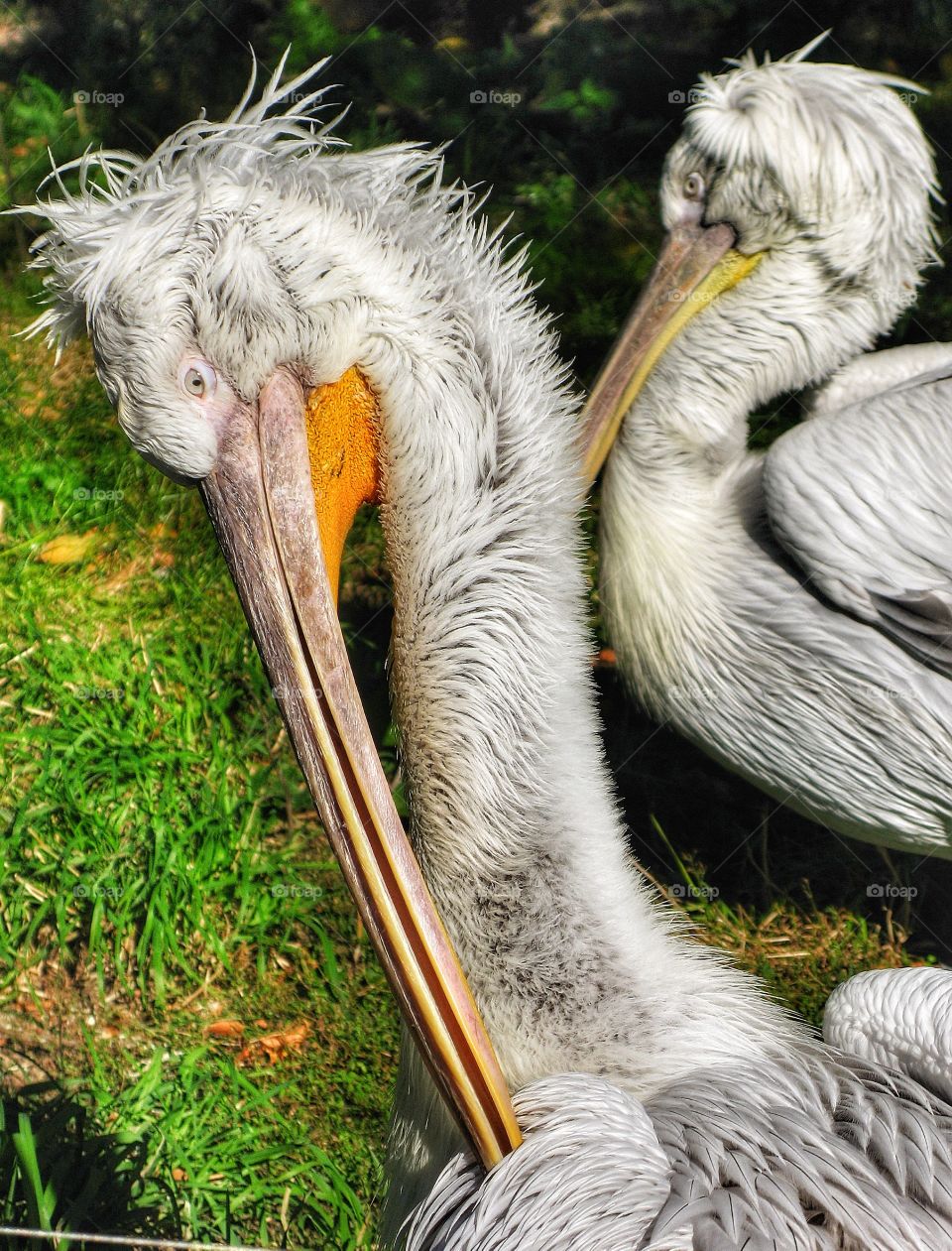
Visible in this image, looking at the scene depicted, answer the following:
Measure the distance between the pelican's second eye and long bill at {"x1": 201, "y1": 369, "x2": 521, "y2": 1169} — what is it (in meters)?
0.06

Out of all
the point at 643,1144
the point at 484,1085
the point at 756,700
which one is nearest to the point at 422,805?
the point at 484,1085

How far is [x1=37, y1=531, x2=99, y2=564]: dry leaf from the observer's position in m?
4.17

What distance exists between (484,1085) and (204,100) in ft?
15.6

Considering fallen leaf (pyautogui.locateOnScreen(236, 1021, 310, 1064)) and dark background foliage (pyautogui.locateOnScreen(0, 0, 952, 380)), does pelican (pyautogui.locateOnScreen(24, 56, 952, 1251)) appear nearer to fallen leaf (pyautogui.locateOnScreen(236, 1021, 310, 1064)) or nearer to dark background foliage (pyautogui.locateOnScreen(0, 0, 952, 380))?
fallen leaf (pyautogui.locateOnScreen(236, 1021, 310, 1064))

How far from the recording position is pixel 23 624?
3.84 meters

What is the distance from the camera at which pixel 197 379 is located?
5.38 feet

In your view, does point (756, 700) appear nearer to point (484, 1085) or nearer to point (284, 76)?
point (484, 1085)

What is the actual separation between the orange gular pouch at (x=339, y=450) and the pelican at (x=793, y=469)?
126cm

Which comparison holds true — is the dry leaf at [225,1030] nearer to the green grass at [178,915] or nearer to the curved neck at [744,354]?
the green grass at [178,915]

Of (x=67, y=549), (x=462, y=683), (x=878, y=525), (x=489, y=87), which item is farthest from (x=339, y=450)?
(x=489, y=87)

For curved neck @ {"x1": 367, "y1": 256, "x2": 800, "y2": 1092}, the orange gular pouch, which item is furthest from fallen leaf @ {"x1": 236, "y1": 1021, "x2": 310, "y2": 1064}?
the orange gular pouch

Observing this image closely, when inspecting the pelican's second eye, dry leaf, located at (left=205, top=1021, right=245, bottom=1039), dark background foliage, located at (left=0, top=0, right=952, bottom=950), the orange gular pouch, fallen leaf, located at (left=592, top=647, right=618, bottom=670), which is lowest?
dry leaf, located at (left=205, top=1021, right=245, bottom=1039)

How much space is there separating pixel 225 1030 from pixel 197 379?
2.00 metres

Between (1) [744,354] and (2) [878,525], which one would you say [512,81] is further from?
(2) [878,525]
